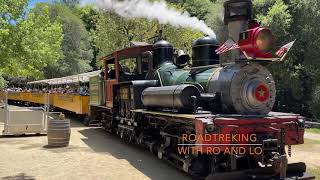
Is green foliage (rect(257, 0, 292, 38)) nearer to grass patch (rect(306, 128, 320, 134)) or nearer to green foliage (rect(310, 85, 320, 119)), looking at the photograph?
Answer: green foliage (rect(310, 85, 320, 119))

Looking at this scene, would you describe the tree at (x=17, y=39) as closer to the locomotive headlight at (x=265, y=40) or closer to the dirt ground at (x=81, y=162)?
Result: the dirt ground at (x=81, y=162)

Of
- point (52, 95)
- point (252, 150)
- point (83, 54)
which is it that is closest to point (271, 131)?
point (252, 150)

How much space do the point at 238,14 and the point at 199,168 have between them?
3.09 metres

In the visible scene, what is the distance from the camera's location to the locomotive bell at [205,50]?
373 inches

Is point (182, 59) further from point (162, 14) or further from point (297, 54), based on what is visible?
point (297, 54)

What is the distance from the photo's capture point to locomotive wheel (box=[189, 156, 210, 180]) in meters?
7.88

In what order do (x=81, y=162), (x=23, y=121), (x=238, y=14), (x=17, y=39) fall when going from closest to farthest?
1. (x=238, y=14)
2. (x=81, y=162)
3. (x=17, y=39)
4. (x=23, y=121)

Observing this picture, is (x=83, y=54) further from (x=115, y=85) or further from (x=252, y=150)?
(x=252, y=150)

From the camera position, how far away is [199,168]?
792cm

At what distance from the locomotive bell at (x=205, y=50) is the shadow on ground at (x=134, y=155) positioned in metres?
2.55

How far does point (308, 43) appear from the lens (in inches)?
1008

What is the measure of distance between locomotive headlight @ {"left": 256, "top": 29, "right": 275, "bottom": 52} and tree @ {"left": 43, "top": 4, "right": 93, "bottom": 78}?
149ft

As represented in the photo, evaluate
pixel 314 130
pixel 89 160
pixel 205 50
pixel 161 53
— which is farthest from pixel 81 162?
pixel 314 130

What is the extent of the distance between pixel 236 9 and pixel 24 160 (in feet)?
20.6
